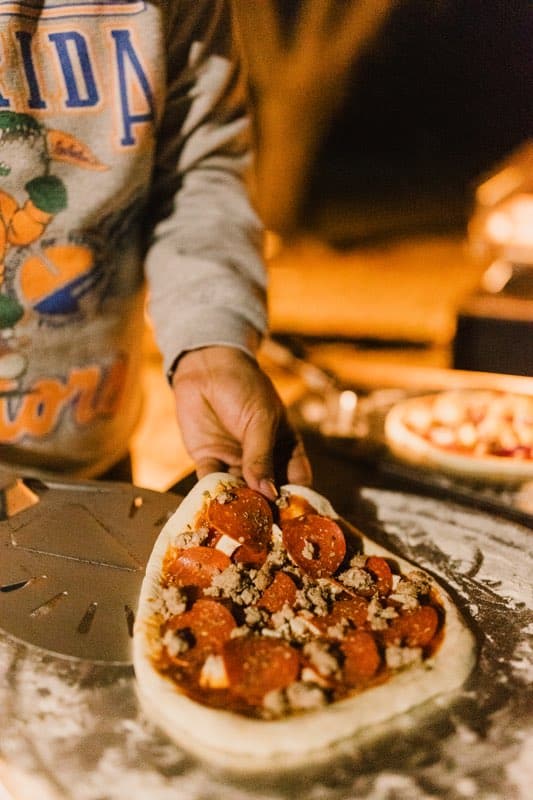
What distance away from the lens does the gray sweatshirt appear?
1.41m

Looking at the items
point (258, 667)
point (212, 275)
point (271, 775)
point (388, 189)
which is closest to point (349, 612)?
point (258, 667)

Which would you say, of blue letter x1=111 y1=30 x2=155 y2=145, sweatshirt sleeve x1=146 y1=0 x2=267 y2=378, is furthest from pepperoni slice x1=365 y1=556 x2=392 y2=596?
blue letter x1=111 y1=30 x2=155 y2=145

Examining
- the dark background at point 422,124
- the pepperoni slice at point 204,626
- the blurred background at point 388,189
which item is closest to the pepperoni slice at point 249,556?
the pepperoni slice at point 204,626

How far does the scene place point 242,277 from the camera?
1.71 meters

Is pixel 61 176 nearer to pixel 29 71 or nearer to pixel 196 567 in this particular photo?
pixel 29 71

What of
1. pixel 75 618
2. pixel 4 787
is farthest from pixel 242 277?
pixel 4 787

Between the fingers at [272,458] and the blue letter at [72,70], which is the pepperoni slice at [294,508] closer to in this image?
the fingers at [272,458]

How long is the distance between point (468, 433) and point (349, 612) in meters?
0.87

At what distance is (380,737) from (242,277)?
40.3 inches

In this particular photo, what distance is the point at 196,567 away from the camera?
4.29 ft

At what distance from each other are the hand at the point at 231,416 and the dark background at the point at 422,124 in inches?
259

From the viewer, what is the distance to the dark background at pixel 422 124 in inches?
337

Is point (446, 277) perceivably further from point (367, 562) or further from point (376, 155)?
point (367, 562)

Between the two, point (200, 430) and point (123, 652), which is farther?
point (200, 430)
